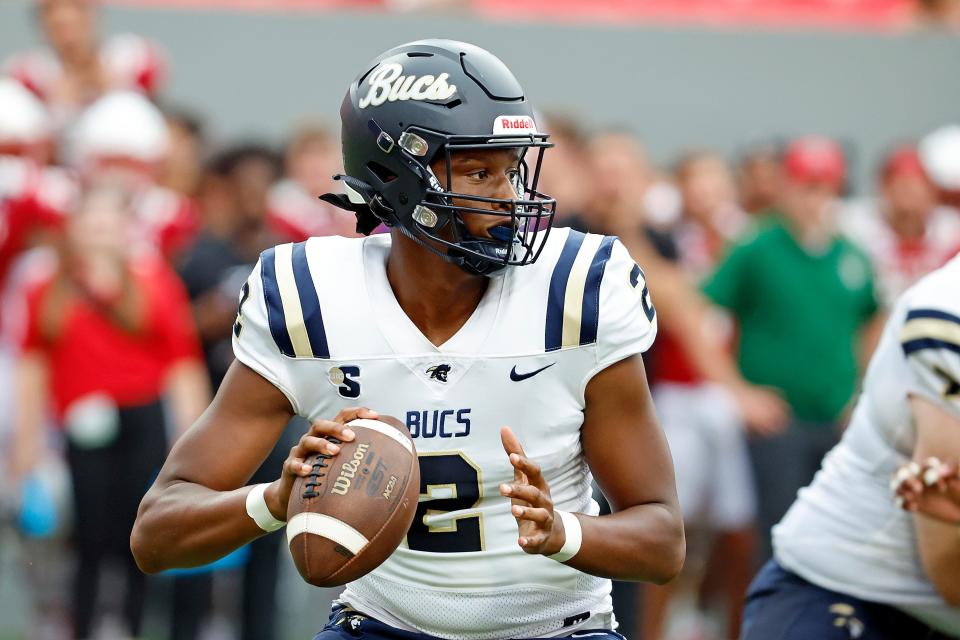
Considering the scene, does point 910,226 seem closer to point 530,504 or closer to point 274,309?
point 274,309

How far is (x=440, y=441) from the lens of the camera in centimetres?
277

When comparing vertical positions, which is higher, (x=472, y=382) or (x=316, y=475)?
(x=472, y=382)

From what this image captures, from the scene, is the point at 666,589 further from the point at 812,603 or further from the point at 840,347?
the point at 812,603

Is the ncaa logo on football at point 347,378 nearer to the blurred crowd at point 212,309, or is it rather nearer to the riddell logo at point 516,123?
the riddell logo at point 516,123

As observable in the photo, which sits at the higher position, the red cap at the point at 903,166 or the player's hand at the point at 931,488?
the red cap at the point at 903,166

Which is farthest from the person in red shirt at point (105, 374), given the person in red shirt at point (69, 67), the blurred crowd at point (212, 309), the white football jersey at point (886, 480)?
the white football jersey at point (886, 480)

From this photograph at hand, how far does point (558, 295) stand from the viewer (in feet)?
9.12

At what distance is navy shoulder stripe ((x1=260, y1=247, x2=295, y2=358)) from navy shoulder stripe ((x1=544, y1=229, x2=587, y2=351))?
48 cm

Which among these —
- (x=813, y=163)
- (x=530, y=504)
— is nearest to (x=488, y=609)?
(x=530, y=504)

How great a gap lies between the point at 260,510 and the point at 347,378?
295 millimetres

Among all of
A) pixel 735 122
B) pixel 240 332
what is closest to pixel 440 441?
pixel 240 332

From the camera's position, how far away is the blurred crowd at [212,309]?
5684 millimetres

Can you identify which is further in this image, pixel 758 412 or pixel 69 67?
pixel 69 67

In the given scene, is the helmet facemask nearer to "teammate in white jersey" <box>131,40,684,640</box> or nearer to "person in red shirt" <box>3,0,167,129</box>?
"teammate in white jersey" <box>131,40,684,640</box>
